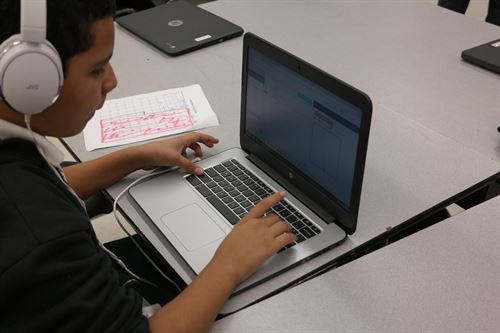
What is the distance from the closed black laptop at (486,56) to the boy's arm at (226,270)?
847 millimetres

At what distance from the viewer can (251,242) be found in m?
0.82

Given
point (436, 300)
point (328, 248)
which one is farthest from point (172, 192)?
point (436, 300)

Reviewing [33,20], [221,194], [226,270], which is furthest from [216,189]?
[33,20]

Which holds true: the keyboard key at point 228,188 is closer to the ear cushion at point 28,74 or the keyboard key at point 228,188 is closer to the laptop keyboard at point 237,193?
the laptop keyboard at point 237,193

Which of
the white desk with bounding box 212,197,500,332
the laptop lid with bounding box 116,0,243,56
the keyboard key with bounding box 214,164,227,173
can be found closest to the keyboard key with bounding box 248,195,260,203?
the keyboard key with bounding box 214,164,227,173

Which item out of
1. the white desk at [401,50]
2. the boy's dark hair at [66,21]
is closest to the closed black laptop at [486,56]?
the white desk at [401,50]

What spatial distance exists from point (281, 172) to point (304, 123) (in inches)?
5.1

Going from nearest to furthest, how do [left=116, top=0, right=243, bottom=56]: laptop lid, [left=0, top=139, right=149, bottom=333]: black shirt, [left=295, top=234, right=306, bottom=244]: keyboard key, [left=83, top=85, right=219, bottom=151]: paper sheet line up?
[left=0, top=139, right=149, bottom=333]: black shirt < [left=295, top=234, right=306, bottom=244]: keyboard key < [left=83, top=85, right=219, bottom=151]: paper sheet < [left=116, top=0, right=243, bottom=56]: laptop lid

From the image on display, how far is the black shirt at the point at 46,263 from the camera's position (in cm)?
60

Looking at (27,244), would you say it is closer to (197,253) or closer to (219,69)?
(197,253)

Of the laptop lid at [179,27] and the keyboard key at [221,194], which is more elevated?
the laptop lid at [179,27]

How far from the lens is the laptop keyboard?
91 cm

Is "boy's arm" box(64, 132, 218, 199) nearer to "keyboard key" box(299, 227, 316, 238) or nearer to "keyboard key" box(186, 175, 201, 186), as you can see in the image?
"keyboard key" box(186, 175, 201, 186)

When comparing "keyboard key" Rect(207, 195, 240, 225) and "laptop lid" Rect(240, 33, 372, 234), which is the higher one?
"laptop lid" Rect(240, 33, 372, 234)
